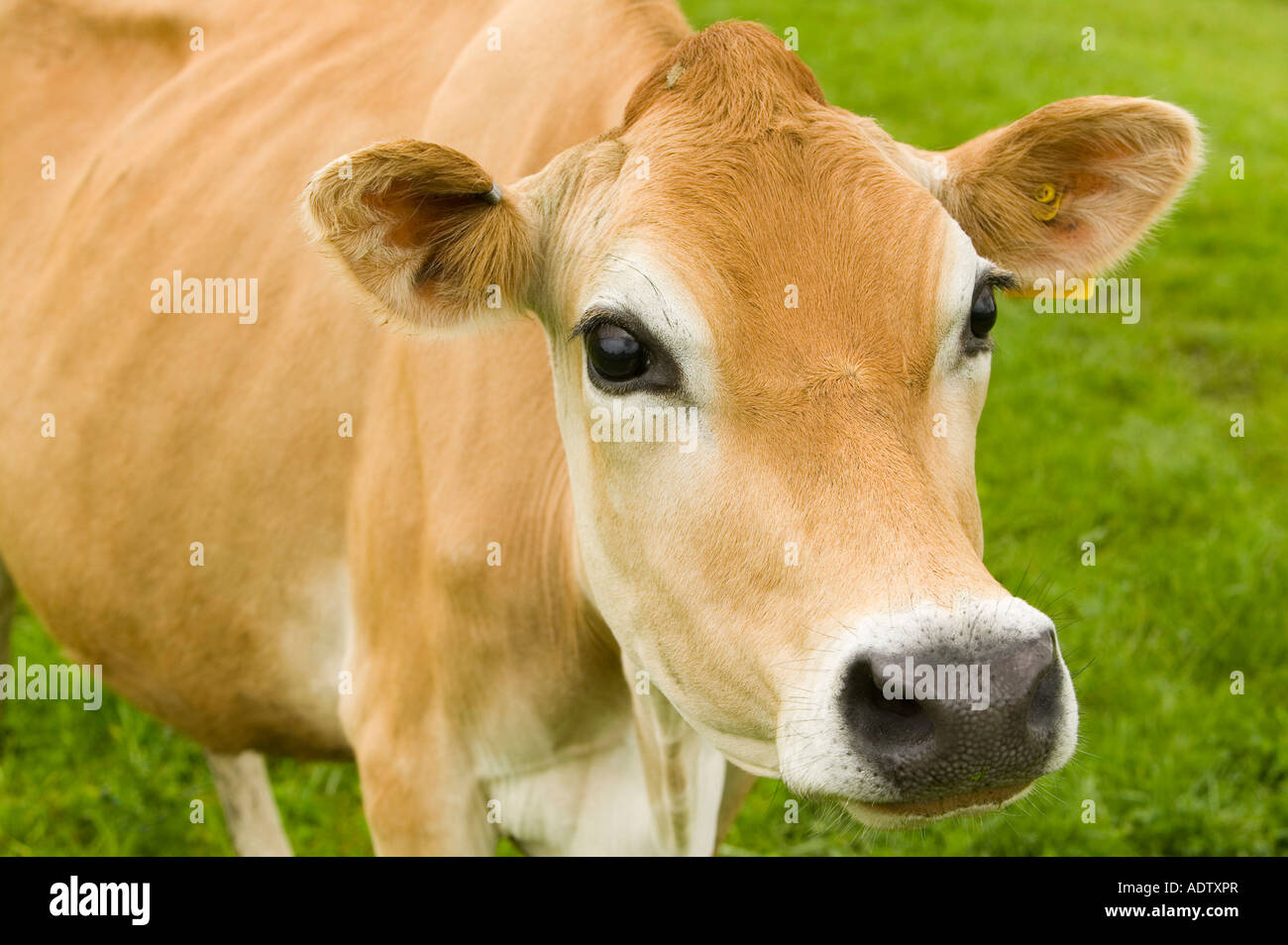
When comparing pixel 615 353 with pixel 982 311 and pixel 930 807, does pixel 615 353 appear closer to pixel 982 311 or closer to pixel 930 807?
pixel 982 311

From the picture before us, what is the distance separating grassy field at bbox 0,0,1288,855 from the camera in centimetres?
507

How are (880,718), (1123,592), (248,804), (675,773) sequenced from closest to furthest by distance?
1. (880,718)
2. (675,773)
3. (248,804)
4. (1123,592)

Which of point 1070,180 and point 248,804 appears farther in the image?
point 248,804

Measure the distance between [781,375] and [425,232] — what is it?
0.89 meters

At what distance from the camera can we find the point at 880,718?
2.25 metres

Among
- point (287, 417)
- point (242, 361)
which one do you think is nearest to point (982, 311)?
point (287, 417)

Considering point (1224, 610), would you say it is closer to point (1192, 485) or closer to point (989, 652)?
point (1192, 485)

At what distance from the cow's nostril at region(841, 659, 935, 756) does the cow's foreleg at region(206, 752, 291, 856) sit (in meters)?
3.33

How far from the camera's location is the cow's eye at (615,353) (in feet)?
8.71

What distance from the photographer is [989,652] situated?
2145 millimetres

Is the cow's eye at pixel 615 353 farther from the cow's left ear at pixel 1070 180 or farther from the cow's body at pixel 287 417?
the cow's left ear at pixel 1070 180

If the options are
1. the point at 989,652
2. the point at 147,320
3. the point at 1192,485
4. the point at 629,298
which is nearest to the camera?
the point at 989,652
